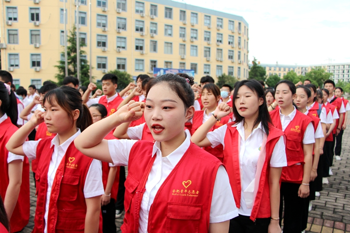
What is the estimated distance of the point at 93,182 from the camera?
7.20 feet

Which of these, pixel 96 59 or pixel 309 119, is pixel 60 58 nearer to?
pixel 96 59

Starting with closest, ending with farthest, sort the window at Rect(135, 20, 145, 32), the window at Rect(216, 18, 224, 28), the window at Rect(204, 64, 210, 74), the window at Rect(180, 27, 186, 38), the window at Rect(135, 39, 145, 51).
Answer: the window at Rect(135, 20, 145, 32) → the window at Rect(135, 39, 145, 51) → the window at Rect(180, 27, 186, 38) → the window at Rect(204, 64, 210, 74) → the window at Rect(216, 18, 224, 28)

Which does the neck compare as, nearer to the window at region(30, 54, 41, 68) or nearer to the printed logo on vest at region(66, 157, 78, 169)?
the printed logo on vest at region(66, 157, 78, 169)

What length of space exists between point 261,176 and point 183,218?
1.16 meters

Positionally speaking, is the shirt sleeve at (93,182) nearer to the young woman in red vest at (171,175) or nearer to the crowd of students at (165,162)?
the crowd of students at (165,162)

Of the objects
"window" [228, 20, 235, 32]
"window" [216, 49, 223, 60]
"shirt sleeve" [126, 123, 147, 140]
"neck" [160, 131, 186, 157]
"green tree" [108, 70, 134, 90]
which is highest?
"window" [228, 20, 235, 32]

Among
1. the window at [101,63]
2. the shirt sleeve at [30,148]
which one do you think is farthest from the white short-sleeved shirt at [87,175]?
the window at [101,63]

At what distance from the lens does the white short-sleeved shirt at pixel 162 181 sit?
1.48m

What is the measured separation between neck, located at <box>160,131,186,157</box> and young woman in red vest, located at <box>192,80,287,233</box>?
0.99 meters

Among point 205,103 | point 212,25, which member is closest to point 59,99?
point 205,103

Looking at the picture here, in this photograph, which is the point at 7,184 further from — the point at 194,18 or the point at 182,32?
the point at 194,18

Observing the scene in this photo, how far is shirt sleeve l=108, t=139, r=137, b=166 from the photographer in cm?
176

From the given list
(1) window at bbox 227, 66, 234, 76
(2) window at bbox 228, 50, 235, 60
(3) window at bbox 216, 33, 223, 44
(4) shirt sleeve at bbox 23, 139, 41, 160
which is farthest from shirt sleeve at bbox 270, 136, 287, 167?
(2) window at bbox 228, 50, 235, 60

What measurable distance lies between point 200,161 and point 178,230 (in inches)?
15.0
